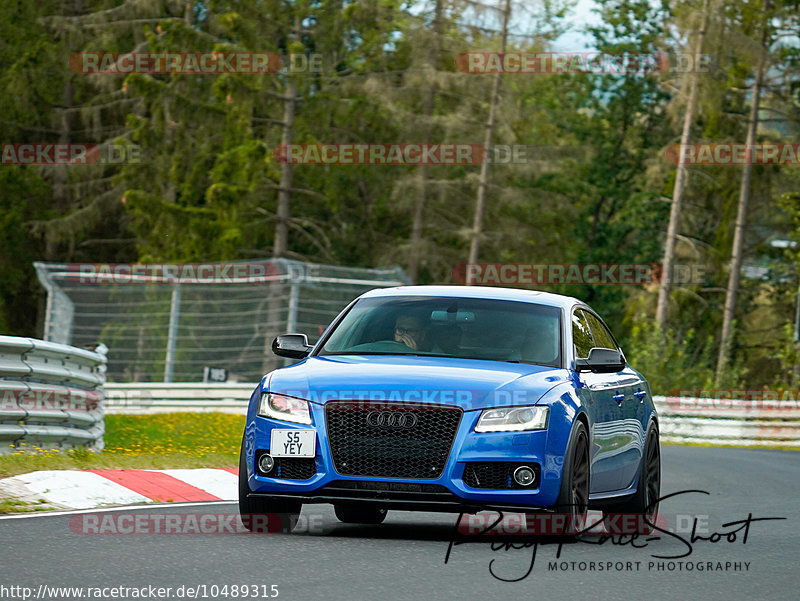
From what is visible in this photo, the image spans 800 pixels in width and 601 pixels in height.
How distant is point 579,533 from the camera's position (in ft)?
30.7

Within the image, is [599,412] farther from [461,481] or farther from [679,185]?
[679,185]

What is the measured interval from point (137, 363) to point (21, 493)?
68.8 ft

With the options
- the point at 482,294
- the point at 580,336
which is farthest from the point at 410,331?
the point at 580,336

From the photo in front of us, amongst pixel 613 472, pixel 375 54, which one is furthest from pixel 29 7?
pixel 613 472

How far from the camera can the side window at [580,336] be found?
10328 millimetres

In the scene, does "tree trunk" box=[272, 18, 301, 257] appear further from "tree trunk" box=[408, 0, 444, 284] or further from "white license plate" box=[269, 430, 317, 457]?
"white license plate" box=[269, 430, 317, 457]

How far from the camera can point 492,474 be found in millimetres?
8805

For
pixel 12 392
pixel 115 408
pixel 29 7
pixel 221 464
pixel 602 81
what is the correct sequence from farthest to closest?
pixel 602 81, pixel 29 7, pixel 115 408, pixel 221 464, pixel 12 392

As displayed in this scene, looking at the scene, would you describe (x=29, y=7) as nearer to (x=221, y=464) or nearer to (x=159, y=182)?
(x=159, y=182)

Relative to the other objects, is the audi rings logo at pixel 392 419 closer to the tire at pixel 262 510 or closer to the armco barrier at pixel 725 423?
the tire at pixel 262 510

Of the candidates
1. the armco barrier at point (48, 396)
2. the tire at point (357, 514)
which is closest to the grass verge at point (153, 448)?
the armco barrier at point (48, 396)

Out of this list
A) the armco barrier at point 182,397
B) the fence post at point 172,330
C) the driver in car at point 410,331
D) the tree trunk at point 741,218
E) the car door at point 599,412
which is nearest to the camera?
the car door at point 599,412

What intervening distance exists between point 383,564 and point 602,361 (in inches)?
99.3

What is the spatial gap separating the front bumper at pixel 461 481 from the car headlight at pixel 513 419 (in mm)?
31
